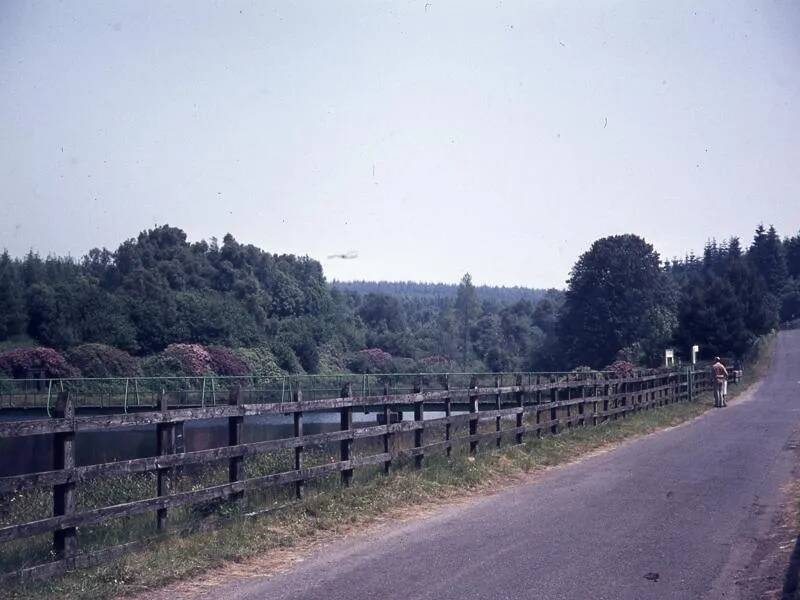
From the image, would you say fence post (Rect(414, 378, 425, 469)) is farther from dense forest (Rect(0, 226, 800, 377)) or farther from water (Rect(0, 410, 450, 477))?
dense forest (Rect(0, 226, 800, 377))

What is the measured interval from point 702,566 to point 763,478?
6.31 meters

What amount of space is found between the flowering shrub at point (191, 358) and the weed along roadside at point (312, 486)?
47.7 feet

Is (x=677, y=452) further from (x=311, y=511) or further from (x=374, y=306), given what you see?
(x=374, y=306)

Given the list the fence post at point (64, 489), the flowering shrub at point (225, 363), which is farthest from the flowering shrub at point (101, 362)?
the fence post at point (64, 489)

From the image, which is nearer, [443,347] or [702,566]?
[702,566]

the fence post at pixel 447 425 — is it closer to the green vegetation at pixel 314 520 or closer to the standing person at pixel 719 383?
the green vegetation at pixel 314 520

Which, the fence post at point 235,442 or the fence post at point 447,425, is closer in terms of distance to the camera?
the fence post at point 235,442

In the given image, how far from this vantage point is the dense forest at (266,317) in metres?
32.6

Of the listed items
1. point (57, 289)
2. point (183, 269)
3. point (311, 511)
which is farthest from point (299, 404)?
point (183, 269)

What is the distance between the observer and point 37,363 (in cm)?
2878

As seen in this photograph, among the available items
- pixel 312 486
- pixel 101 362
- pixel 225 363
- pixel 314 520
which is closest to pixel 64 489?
pixel 314 520

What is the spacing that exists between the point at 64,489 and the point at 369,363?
39978mm

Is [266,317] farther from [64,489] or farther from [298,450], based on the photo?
[64,489]

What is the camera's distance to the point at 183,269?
51188mm
